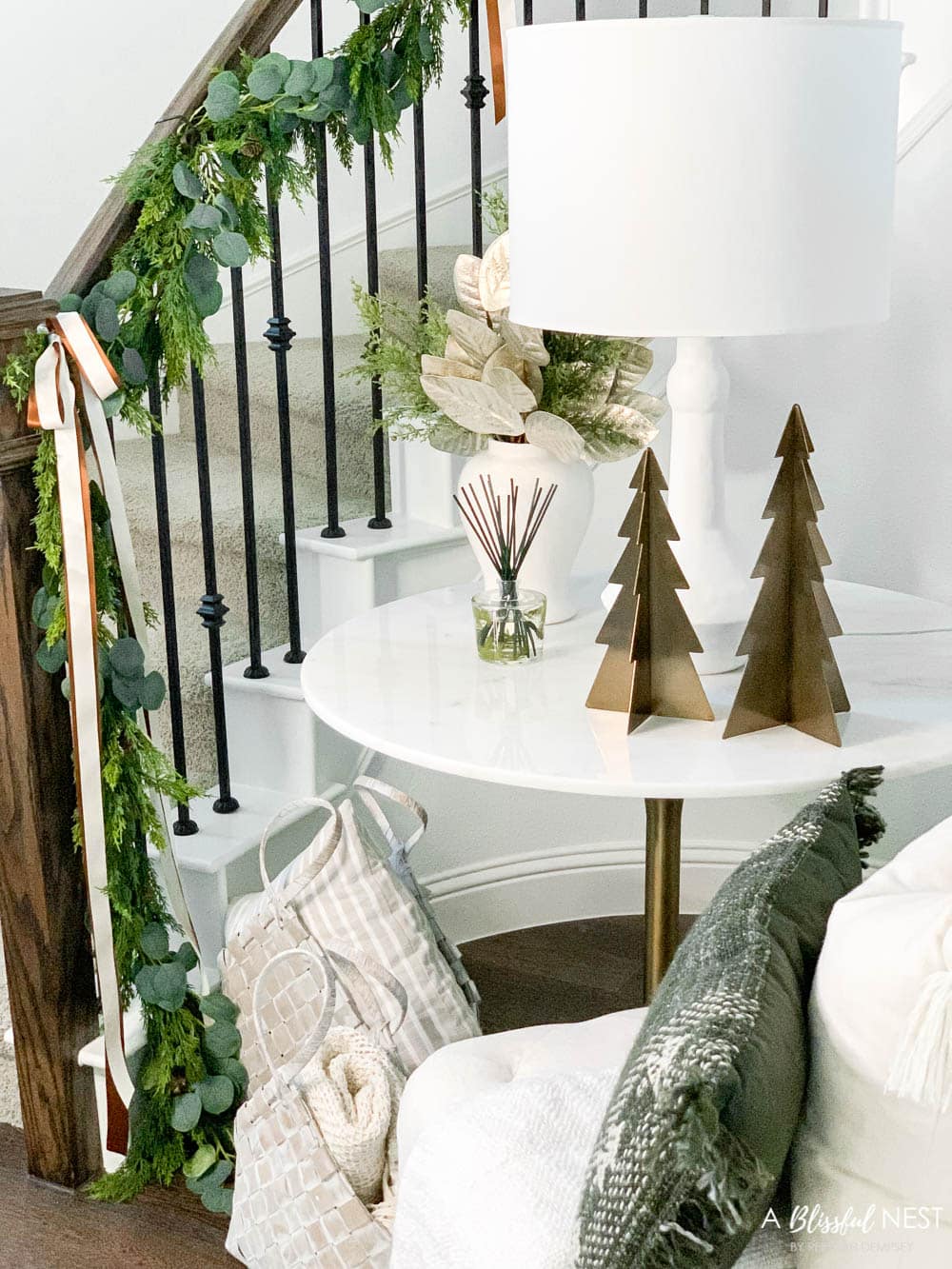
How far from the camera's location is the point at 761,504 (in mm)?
2203

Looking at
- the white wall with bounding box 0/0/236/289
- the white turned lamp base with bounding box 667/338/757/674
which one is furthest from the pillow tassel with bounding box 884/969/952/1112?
the white wall with bounding box 0/0/236/289

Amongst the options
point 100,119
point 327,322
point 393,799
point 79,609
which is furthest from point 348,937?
point 100,119

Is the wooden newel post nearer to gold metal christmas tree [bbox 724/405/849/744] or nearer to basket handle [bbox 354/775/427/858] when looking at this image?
basket handle [bbox 354/775/427/858]

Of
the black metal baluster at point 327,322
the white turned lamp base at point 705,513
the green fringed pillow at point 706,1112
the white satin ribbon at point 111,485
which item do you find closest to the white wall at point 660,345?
the black metal baluster at point 327,322

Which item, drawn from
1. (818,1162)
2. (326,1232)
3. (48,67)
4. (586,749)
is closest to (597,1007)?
(326,1232)

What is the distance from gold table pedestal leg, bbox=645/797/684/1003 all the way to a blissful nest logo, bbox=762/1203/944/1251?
0.73m

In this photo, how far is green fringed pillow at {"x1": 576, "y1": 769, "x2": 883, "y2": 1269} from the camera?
73cm

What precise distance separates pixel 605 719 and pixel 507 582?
0.78ft

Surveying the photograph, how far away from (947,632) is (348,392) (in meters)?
1.22

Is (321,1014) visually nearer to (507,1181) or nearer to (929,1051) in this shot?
(507,1181)

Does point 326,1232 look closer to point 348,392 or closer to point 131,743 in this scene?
point 131,743

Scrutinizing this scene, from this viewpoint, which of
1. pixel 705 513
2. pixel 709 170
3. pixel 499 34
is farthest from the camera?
pixel 499 34

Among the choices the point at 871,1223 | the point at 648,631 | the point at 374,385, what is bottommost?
the point at 871,1223

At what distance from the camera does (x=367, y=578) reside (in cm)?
210
